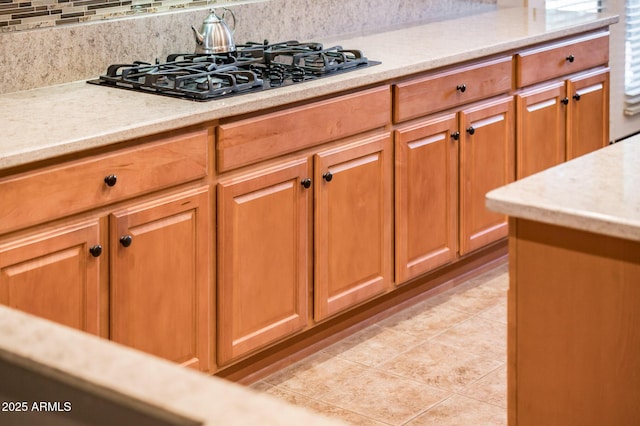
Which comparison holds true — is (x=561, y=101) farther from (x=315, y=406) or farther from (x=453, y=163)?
(x=315, y=406)

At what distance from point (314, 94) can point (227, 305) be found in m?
0.69

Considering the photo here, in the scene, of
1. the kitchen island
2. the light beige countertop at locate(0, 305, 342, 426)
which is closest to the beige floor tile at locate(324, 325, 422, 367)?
the kitchen island

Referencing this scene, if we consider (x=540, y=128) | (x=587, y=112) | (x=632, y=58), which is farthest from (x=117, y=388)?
(x=632, y=58)

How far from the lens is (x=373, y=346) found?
3.43 m

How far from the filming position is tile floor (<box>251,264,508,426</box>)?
117 inches

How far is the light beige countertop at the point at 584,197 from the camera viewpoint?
1.82 m

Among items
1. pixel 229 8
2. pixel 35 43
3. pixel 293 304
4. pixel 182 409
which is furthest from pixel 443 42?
pixel 182 409

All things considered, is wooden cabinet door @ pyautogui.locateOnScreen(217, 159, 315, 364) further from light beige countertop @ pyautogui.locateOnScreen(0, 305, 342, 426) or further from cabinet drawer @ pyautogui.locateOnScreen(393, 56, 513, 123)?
light beige countertop @ pyautogui.locateOnScreen(0, 305, 342, 426)

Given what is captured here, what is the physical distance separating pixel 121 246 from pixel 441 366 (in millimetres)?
1205

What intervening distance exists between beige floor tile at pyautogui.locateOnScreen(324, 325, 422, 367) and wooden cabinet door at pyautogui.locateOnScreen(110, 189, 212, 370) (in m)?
0.62

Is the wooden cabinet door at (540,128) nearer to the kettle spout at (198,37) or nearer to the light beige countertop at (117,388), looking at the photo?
the kettle spout at (198,37)

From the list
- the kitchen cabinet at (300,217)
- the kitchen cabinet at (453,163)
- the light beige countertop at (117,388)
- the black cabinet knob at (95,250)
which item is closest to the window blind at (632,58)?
the kitchen cabinet at (453,163)

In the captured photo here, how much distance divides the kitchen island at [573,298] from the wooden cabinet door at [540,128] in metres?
1.97

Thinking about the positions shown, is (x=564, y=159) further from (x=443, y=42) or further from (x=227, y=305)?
(x=227, y=305)
